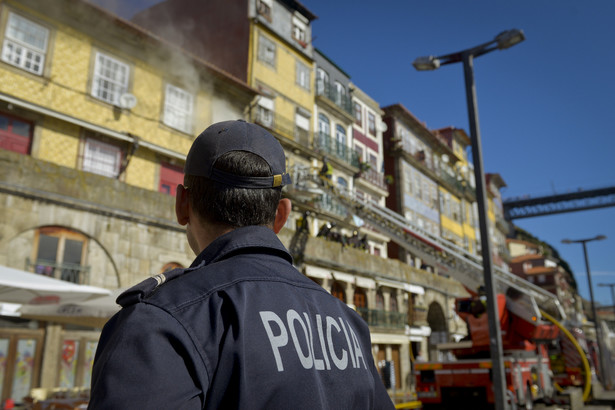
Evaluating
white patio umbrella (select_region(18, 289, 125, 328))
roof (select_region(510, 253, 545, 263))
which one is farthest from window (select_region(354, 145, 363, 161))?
roof (select_region(510, 253, 545, 263))

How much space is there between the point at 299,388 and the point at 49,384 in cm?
1322

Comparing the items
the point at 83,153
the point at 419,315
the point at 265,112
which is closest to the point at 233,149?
the point at 83,153

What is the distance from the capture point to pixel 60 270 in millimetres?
12867

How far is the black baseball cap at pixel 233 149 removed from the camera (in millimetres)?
1533

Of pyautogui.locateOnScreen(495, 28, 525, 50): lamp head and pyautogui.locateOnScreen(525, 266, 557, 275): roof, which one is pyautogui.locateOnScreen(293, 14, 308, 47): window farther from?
pyautogui.locateOnScreen(525, 266, 557, 275): roof

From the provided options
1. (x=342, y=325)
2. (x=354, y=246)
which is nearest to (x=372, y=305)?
(x=354, y=246)

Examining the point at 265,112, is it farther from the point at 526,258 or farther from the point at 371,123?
the point at 526,258

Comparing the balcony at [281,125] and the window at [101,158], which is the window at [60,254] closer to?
the window at [101,158]

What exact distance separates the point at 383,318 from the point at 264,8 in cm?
1762

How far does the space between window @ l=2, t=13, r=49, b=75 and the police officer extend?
1631cm

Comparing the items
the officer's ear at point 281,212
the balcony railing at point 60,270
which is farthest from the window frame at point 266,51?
the officer's ear at point 281,212

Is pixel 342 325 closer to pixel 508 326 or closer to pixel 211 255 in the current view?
pixel 211 255

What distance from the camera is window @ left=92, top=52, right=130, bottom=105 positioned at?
17311mm

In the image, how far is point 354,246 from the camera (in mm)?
25125
